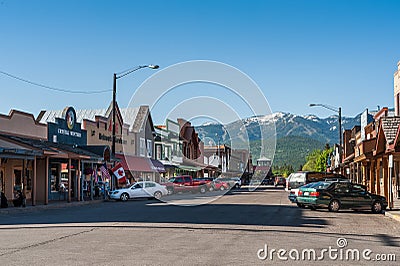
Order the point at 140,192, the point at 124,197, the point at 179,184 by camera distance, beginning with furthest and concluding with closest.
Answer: the point at 179,184, the point at 140,192, the point at 124,197

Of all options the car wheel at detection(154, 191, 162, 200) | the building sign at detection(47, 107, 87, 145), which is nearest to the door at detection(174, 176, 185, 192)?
the building sign at detection(47, 107, 87, 145)

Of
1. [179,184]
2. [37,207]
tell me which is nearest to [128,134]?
[179,184]

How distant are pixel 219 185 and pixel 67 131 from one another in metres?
20.9

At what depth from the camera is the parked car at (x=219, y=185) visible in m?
58.0

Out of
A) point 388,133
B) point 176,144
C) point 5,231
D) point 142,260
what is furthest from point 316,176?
point 176,144

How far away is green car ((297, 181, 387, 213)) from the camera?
1052 inches

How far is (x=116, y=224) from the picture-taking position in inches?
737

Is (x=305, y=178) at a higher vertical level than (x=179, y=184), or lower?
higher

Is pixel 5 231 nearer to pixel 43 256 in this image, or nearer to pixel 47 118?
pixel 43 256

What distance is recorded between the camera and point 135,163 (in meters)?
56.7

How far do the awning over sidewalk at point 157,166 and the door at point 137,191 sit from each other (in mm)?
19817

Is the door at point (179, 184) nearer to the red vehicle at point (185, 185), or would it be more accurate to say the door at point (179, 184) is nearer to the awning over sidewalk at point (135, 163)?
the red vehicle at point (185, 185)

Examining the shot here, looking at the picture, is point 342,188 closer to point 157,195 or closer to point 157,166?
point 157,195

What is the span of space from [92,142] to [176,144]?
25785mm
